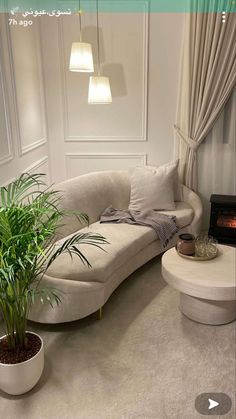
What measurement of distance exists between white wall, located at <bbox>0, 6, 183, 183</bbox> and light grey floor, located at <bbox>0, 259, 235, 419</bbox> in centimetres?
134

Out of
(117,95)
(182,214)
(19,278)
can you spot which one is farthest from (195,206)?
(19,278)

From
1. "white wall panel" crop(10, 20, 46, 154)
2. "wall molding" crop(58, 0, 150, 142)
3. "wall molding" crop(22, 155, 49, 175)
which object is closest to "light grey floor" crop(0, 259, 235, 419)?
"wall molding" crop(22, 155, 49, 175)

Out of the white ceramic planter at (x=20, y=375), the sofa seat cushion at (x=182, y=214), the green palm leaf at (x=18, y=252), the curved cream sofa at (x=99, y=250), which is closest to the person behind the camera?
the green palm leaf at (x=18, y=252)

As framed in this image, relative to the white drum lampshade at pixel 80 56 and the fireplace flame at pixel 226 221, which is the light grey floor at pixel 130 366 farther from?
the white drum lampshade at pixel 80 56

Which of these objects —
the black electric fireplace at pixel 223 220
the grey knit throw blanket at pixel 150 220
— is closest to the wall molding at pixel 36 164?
the grey knit throw blanket at pixel 150 220

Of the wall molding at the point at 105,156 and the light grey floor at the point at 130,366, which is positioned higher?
the wall molding at the point at 105,156

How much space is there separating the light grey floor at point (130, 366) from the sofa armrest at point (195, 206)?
0.72m

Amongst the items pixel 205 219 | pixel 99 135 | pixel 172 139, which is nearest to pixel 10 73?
pixel 99 135

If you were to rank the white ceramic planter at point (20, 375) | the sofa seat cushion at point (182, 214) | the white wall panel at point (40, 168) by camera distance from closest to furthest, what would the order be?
the white ceramic planter at point (20, 375)
the sofa seat cushion at point (182, 214)
the white wall panel at point (40, 168)

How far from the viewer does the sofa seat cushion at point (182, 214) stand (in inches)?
109

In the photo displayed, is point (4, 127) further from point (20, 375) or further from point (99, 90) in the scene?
point (20, 375)

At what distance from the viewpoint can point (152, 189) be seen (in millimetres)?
2846

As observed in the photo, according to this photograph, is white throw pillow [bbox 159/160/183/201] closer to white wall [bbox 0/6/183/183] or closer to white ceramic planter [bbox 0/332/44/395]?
white wall [bbox 0/6/183/183]

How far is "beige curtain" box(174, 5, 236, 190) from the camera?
2.81 meters
